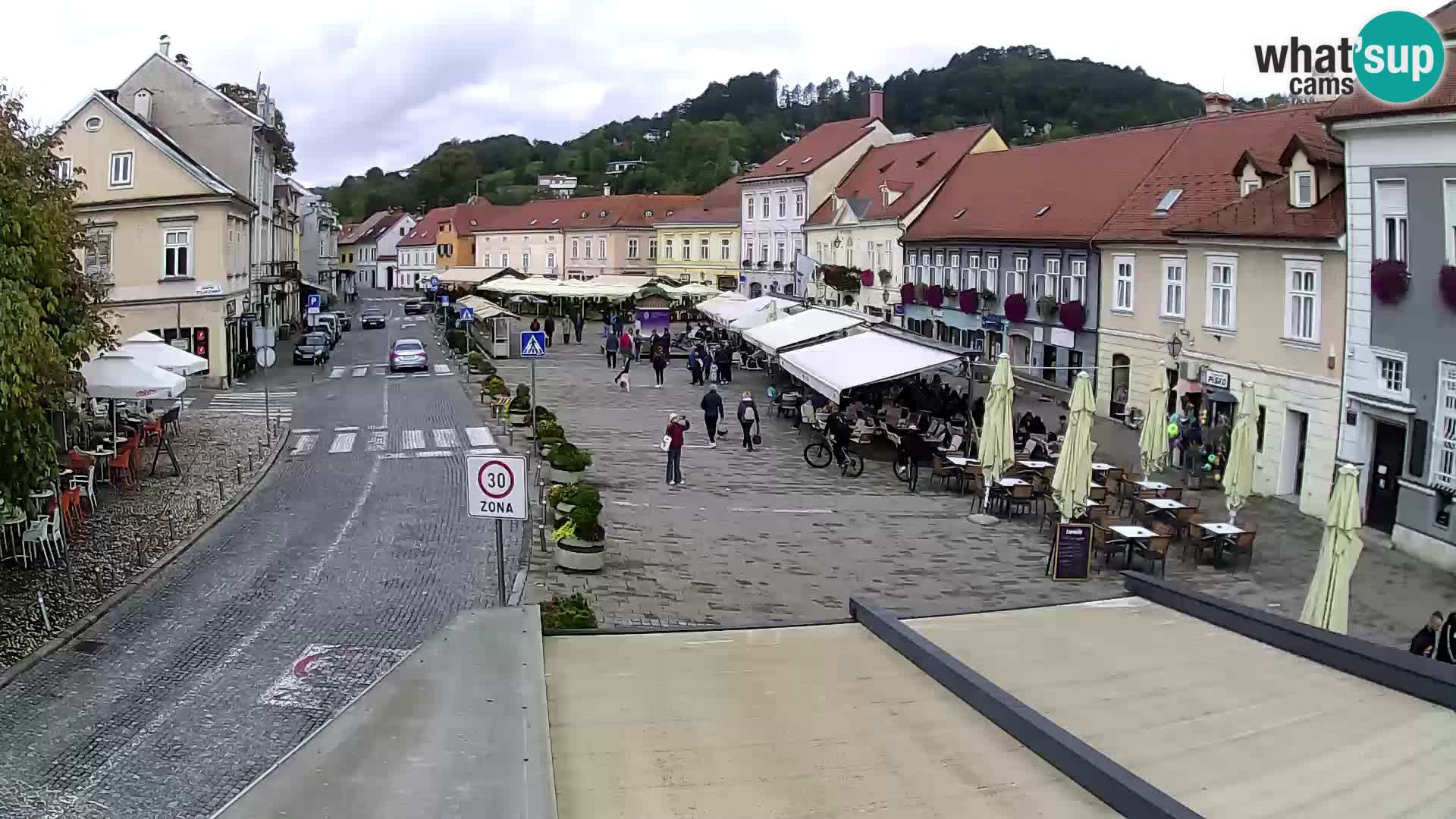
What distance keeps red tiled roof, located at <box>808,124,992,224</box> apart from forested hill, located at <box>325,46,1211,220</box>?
3000 centimetres

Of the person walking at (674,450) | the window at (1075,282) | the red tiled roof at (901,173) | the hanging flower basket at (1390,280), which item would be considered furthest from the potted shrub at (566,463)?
the red tiled roof at (901,173)

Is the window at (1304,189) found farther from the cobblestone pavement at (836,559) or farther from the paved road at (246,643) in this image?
the paved road at (246,643)

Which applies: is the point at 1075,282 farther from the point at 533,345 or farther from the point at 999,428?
the point at 533,345

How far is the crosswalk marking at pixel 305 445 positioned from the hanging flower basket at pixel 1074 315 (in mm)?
21664

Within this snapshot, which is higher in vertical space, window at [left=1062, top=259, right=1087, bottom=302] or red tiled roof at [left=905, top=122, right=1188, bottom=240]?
red tiled roof at [left=905, top=122, right=1188, bottom=240]

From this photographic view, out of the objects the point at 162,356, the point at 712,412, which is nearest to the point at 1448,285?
the point at 712,412

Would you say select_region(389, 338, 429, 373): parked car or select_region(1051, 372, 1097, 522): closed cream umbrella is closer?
select_region(1051, 372, 1097, 522): closed cream umbrella

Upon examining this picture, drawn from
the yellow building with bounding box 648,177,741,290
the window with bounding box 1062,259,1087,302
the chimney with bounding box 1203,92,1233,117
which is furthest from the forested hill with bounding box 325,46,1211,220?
the window with bounding box 1062,259,1087,302

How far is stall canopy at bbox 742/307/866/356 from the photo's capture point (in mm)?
35438

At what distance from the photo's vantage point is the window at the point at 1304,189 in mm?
24859

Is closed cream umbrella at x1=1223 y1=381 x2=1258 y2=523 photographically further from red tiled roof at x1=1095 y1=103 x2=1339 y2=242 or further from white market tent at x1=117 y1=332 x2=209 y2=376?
white market tent at x1=117 y1=332 x2=209 y2=376

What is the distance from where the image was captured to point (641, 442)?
31.3 m

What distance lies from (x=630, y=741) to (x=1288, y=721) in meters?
3.99

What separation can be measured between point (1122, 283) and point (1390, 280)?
14.2 m
